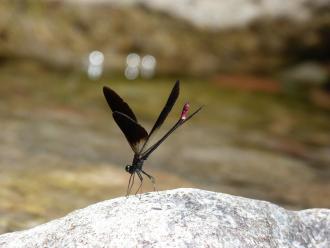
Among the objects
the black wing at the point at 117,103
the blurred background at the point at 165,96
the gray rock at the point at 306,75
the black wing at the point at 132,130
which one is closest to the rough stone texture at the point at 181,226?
the black wing at the point at 132,130

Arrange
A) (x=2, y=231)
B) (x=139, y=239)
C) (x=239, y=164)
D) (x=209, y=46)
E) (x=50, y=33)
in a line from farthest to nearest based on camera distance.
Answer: (x=209, y=46), (x=50, y=33), (x=239, y=164), (x=2, y=231), (x=139, y=239)

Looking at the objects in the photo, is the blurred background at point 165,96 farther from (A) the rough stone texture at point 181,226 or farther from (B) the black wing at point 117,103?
(A) the rough stone texture at point 181,226

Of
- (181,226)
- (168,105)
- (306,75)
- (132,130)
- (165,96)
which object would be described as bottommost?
(181,226)

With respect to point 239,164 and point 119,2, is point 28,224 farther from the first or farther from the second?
point 119,2

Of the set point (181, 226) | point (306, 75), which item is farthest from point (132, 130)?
point (306, 75)

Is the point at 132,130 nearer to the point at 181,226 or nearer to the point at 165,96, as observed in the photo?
the point at 181,226

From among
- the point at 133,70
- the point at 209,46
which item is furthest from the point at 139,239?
the point at 209,46
